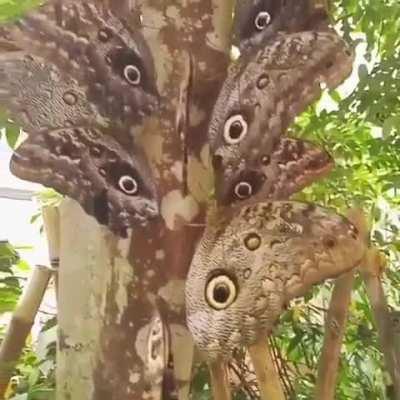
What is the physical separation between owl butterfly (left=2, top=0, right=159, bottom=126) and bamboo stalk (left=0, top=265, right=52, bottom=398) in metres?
0.22

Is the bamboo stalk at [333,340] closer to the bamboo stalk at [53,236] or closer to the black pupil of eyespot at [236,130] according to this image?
the black pupil of eyespot at [236,130]

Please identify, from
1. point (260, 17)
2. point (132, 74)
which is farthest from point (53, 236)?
point (260, 17)

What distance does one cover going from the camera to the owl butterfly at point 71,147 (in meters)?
0.79

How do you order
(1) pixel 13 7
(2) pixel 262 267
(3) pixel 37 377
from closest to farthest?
(2) pixel 262 267 < (1) pixel 13 7 < (3) pixel 37 377

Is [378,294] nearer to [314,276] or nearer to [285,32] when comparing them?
[314,276]

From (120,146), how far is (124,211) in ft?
0.19

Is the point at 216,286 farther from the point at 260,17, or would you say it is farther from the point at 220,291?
the point at 260,17

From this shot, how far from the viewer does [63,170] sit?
80 centimetres

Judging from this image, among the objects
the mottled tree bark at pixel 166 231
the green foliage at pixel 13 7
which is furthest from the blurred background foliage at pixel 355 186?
the mottled tree bark at pixel 166 231

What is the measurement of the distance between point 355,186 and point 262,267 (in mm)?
306

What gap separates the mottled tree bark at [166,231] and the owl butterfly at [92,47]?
41mm

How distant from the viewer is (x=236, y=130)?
796 millimetres

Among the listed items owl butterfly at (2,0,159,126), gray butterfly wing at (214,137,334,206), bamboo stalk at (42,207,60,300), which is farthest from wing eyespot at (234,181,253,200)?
bamboo stalk at (42,207,60,300)

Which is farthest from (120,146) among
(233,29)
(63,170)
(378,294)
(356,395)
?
(356,395)
